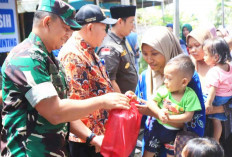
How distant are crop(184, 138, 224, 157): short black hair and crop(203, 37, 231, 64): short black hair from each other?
60.7 inches

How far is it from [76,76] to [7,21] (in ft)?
7.68

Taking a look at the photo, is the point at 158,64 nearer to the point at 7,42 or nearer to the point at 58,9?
the point at 58,9

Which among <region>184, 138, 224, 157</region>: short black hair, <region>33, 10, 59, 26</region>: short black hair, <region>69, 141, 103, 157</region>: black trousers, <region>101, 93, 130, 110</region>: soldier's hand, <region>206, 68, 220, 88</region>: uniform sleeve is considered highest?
<region>33, 10, 59, 26</region>: short black hair

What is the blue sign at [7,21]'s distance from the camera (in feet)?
12.5

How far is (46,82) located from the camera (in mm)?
1449

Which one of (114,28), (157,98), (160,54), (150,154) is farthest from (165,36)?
(114,28)

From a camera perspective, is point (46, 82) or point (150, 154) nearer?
point (46, 82)

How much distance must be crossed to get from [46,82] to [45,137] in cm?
33

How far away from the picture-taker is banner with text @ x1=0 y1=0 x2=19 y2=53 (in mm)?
3825

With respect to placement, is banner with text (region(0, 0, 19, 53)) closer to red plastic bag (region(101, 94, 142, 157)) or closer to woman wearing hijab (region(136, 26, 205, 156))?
woman wearing hijab (region(136, 26, 205, 156))

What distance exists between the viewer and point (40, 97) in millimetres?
1405

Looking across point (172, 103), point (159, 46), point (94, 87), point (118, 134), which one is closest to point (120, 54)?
point (159, 46)

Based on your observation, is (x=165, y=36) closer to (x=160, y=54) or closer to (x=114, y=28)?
(x=160, y=54)

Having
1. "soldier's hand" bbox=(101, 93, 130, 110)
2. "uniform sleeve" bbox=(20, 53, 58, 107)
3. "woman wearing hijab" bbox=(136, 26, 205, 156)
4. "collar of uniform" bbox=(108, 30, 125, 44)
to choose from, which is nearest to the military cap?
"uniform sleeve" bbox=(20, 53, 58, 107)
